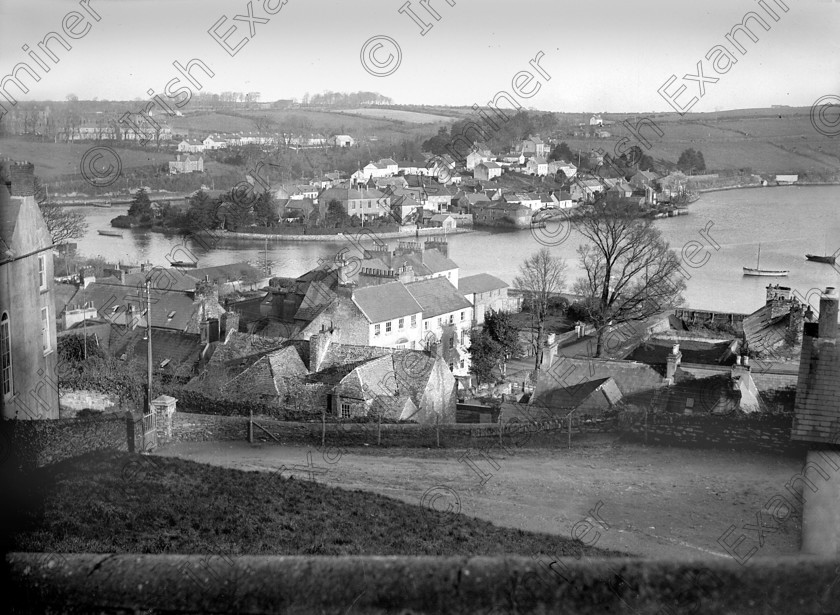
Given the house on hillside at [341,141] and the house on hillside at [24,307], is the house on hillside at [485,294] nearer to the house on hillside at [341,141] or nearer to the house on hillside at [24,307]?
the house on hillside at [24,307]

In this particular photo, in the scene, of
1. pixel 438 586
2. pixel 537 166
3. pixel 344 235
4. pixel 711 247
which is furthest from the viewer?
pixel 537 166

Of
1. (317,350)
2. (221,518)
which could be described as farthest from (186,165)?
(221,518)

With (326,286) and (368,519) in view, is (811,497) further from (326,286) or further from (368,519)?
(326,286)

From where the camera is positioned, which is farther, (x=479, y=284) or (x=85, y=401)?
(x=479, y=284)

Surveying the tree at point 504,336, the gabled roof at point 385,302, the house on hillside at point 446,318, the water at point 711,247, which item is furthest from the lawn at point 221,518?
the water at point 711,247

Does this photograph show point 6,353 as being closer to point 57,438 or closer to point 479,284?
point 57,438

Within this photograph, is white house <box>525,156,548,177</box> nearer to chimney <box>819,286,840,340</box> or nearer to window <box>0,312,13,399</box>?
chimney <box>819,286,840,340</box>

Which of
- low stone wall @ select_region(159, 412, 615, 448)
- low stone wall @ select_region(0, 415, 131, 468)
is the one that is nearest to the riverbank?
low stone wall @ select_region(159, 412, 615, 448)

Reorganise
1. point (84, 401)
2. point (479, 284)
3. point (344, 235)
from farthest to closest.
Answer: point (344, 235) → point (479, 284) → point (84, 401)
